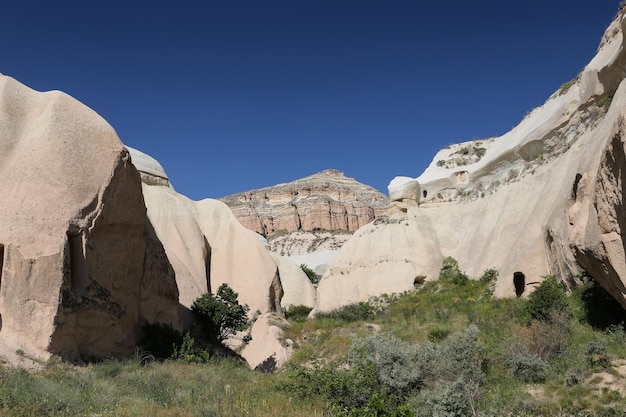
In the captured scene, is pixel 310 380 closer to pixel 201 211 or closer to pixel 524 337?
pixel 524 337

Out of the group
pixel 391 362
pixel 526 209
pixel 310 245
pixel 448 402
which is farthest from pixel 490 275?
pixel 310 245

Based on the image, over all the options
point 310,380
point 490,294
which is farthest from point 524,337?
point 490,294

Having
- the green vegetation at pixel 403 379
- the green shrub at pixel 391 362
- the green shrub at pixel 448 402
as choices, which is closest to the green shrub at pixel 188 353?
the green vegetation at pixel 403 379

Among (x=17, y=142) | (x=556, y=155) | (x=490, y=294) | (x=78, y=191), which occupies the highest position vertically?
(x=556, y=155)

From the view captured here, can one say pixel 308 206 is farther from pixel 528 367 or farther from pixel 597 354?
pixel 597 354

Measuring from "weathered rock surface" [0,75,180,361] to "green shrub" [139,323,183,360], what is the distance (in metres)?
0.37

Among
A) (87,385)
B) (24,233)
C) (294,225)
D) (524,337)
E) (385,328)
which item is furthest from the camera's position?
(294,225)

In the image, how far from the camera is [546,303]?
13.8m

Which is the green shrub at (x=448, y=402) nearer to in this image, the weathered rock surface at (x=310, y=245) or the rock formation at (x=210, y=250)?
the rock formation at (x=210, y=250)

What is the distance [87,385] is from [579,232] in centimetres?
1087

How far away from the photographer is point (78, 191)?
11703mm

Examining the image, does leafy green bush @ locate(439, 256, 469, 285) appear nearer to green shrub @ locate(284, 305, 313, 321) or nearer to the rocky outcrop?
green shrub @ locate(284, 305, 313, 321)

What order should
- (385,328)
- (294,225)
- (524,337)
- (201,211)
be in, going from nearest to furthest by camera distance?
1. (524,337)
2. (385,328)
3. (201,211)
4. (294,225)

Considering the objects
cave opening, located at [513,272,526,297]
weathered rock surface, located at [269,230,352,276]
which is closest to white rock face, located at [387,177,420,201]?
cave opening, located at [513,272,526,297]
